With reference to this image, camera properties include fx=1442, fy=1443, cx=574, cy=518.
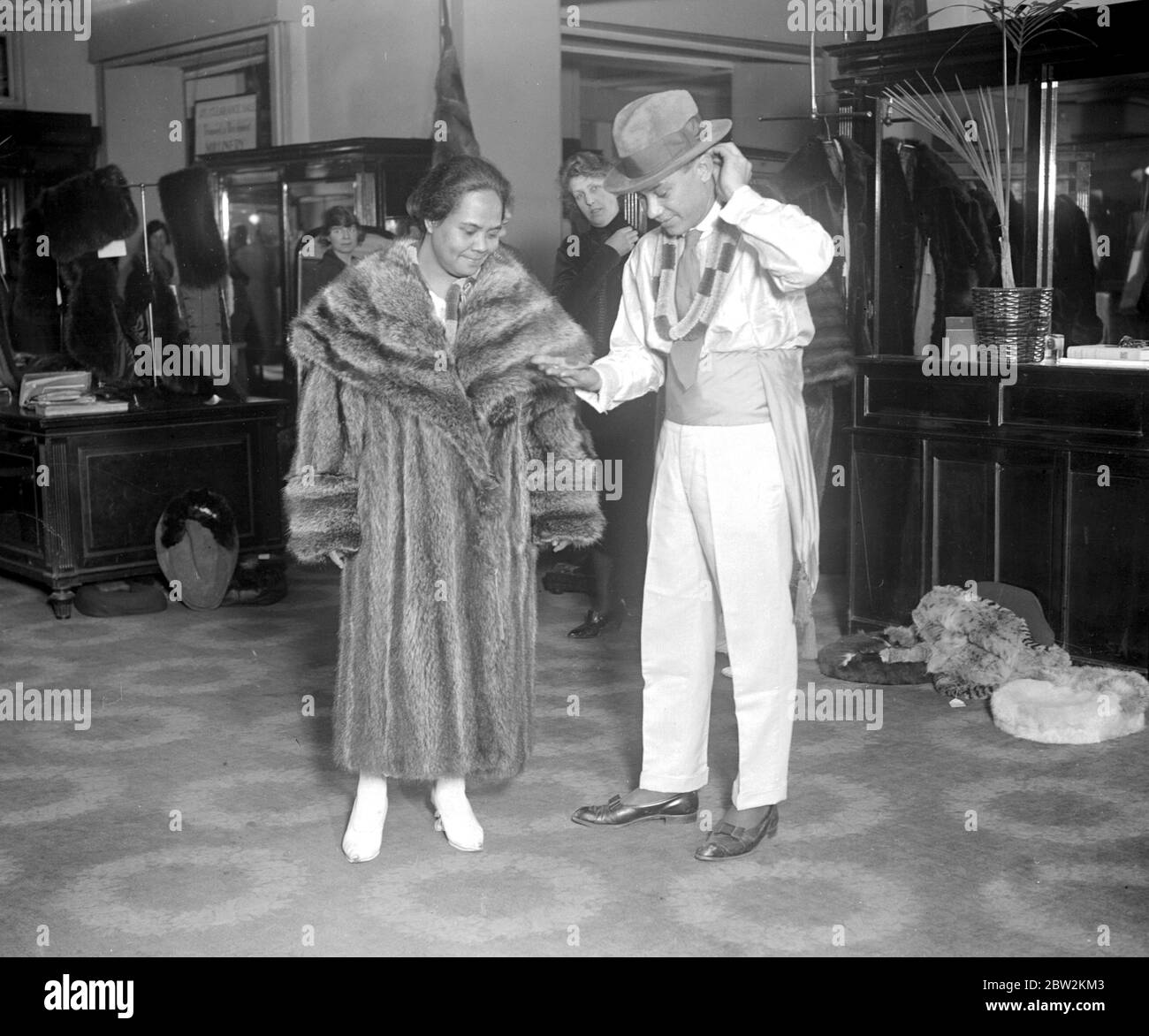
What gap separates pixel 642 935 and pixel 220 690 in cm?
245

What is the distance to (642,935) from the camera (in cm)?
297

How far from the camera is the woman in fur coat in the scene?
3.16 m

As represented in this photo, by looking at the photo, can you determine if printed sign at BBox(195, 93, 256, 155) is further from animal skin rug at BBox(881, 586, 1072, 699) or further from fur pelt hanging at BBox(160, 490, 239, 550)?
animal skin rug at BBox(881, 586, 1072, 699)

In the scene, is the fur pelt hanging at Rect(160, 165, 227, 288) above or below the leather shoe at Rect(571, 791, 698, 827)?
above

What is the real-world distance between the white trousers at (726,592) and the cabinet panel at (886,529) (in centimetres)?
213

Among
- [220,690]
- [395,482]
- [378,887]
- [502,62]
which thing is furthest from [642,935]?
[502,62]

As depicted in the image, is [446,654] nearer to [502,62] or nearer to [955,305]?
[955,305]

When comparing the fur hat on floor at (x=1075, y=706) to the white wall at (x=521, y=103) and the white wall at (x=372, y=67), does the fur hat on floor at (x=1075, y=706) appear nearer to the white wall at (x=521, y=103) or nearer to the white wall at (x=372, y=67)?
the white wall at (x=521, y=103)

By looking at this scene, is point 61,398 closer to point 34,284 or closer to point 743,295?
point 34,284

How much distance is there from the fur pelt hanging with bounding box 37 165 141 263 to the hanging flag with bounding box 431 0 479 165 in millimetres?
1558

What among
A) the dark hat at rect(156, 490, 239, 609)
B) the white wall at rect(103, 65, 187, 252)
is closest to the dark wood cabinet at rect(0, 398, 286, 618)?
the dark hat at rect(156, 490, 239, 609)

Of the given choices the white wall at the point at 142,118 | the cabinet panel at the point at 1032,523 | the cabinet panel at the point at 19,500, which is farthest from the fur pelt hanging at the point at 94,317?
the cabinet panel at the point at 1032,523

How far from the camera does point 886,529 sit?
216 inches

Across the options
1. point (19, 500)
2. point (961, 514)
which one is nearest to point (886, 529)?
point (961, 514)
